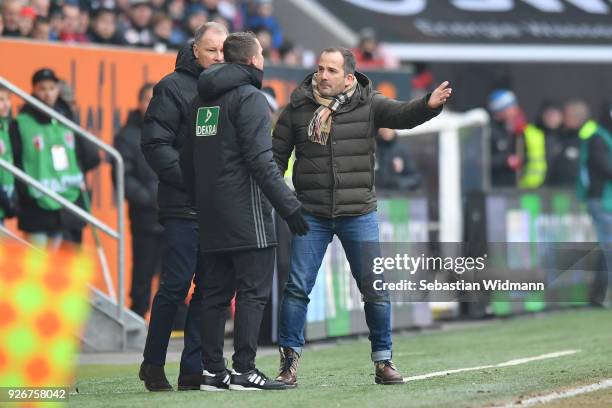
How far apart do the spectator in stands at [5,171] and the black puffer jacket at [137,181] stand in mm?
1549

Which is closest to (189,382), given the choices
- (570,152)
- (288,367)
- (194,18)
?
(288,367)

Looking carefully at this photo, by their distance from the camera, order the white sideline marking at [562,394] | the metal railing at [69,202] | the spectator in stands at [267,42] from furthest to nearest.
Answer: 1. the spectator in stands at [267,42]
2. the metal railing at [69,202]
3. the white sideline marking at [562,394]

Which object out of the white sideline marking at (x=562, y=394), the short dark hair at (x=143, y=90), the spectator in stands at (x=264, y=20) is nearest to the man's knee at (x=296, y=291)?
the white sideline marking at (x=562, y=394)

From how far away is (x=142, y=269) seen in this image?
14.1 m

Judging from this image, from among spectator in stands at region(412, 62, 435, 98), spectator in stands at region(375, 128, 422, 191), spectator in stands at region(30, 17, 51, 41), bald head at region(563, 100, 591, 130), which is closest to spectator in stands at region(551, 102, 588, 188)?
bald head at region(563, 100, 591, 130)

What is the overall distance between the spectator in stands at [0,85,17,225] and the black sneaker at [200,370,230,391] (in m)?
4.00

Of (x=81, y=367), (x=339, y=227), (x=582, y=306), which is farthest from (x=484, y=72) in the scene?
(x=339, y=227)

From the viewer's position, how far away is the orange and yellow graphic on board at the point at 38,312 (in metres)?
7.66

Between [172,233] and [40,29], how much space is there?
5772 mm

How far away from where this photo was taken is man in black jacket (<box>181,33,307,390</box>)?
8820 mm

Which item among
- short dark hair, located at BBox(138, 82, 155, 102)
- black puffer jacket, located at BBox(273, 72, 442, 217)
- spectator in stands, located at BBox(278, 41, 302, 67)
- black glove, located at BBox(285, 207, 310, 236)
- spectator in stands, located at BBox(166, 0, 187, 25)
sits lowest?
black glove, located at BBox(285, 207, 310, 236)

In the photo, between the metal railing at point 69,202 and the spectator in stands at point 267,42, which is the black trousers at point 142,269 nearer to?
the metal railing at point 69,202

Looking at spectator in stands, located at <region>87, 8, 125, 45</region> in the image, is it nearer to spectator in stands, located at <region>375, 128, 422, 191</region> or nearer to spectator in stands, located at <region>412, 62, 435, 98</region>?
spectator in stands, located at <region>375, 128, 422, 191</region>

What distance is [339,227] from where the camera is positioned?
940 cm
